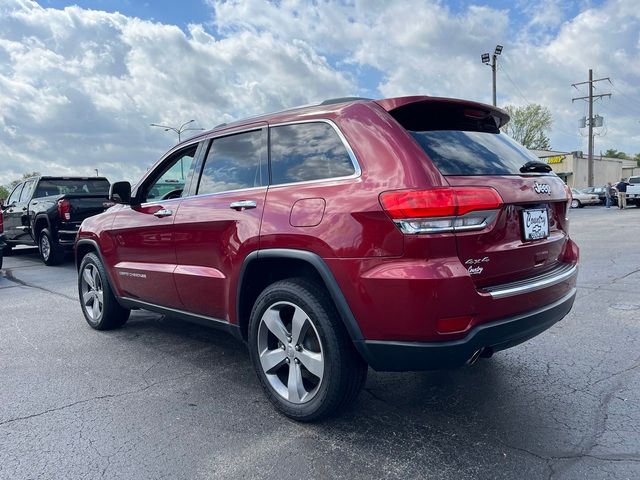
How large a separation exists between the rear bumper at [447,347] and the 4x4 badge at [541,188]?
0.68 metres

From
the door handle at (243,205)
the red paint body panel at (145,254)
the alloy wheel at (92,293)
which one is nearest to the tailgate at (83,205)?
the alloy wheel at (92,293)

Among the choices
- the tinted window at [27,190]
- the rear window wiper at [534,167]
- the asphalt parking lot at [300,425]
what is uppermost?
the tinted window at [27,190]

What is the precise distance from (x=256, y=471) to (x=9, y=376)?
2471mm

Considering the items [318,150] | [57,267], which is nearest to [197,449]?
[318,150]

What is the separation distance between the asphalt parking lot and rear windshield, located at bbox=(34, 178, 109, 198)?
657cm

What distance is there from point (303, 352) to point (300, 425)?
44cm

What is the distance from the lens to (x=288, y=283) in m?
2.84

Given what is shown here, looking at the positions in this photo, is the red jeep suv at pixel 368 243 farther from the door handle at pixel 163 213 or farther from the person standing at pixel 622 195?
the person standing at pixel 622 195

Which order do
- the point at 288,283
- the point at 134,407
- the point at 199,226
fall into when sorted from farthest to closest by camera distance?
the point at 199,226
the point at 134,407
the point at 288,283

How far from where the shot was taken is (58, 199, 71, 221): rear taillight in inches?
356

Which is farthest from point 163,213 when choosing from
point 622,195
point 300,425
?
point 622,195

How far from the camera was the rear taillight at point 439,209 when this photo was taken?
2.31 m

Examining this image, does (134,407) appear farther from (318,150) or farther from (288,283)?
(318,150)

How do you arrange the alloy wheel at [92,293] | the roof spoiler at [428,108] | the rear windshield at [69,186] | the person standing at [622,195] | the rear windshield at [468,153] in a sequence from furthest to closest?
the person standing at [622,195] < the rear windshield at [69,186] < the alloy wheel at [92,293] < the roof spoiler at [428,108] < the rear windshield at [468,153]
